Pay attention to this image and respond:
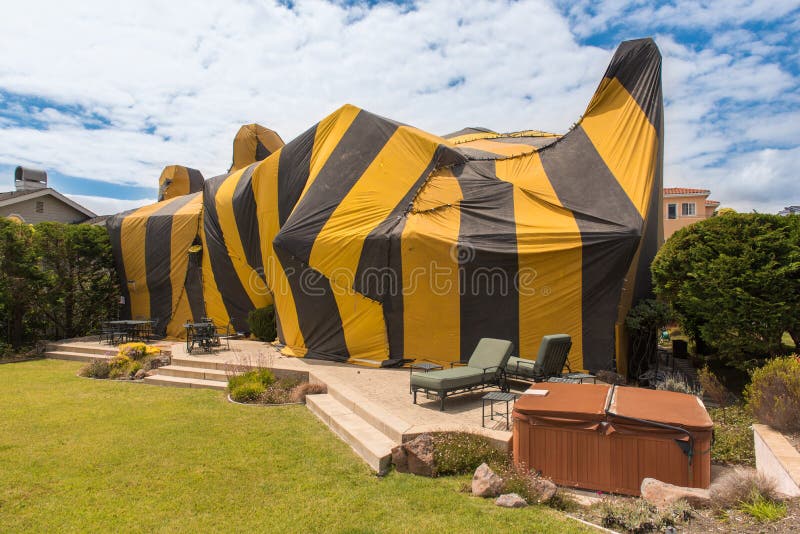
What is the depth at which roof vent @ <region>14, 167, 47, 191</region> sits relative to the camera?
22.7m

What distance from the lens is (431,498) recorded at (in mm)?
4480

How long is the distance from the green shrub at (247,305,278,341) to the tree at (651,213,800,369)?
33.6 feet

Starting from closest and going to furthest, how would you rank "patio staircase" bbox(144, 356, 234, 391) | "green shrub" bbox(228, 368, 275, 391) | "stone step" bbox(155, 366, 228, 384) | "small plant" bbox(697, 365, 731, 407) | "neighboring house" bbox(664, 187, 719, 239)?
"small plant" bbox(697, 365, 731, 407) < "green shrub" bbox(228, 368, 275, 391) < "patio staircase" bbox(144, 356, 234, 391) < "stone step" bbox(155, 366, 228, 384) < "neighboring house" bbox(664, 187, 719, 239)

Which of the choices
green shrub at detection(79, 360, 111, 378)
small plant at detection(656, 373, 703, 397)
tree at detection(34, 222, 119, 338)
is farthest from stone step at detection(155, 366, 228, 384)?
small plant at detection(656, 373, 703, 397)

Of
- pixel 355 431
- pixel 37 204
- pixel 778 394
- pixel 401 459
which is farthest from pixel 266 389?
pixel 37 204

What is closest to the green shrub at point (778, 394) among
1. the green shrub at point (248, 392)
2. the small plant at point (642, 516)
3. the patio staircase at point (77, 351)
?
the small plant at point (642, 516)

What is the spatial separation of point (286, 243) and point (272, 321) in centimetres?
370

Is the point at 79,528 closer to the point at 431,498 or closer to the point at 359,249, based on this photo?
the point at 431,498

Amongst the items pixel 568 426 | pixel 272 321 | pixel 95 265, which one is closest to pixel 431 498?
pixel 568 426

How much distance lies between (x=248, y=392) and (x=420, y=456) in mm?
4162

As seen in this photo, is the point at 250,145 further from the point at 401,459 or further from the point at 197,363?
the point at 401,459

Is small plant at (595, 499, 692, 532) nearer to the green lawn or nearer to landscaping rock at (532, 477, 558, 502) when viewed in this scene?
the green lawn

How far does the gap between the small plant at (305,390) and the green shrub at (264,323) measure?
5825 millimetres

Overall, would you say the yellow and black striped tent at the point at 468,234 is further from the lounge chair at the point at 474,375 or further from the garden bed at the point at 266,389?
the garden bed at the point at 266,389
